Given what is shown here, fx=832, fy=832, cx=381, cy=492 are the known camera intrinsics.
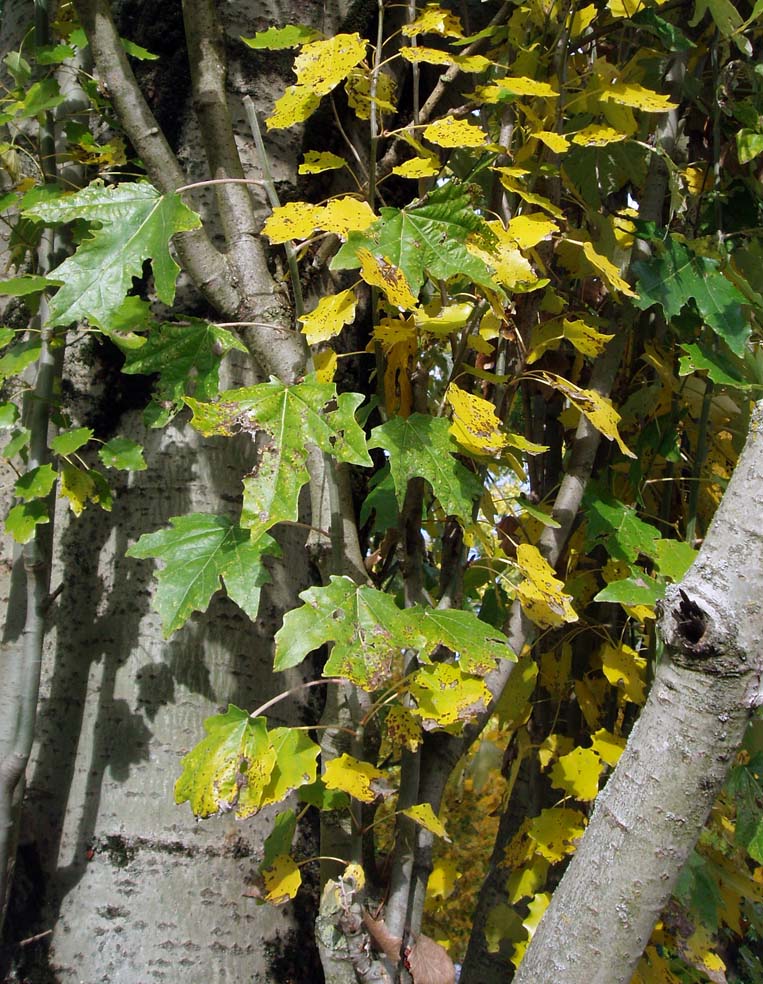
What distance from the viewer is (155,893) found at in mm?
1181

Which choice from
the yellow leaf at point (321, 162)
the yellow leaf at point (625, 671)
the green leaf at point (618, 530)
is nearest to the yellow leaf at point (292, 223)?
the yellow leaf at point (321, 162)

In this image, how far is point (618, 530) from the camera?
123cm

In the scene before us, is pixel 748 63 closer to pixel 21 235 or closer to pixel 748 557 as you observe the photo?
pixel 748 557

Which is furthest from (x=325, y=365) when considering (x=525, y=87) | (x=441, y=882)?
(x=441, y=882)

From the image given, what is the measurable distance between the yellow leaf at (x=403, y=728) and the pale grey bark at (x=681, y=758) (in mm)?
314

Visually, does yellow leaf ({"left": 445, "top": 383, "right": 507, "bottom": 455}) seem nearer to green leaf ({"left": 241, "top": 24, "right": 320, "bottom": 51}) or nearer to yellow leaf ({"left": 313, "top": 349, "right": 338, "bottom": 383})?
yellow leaf ({"left": 313, "top": 349, "right": 338, "bottom": 383})

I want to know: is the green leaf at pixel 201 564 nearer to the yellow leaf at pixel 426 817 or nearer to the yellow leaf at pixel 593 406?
the yellow leaf at pixel 426 817

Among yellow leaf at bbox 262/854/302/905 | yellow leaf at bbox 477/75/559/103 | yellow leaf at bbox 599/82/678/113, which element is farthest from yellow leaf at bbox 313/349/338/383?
yellow leaf at bbox 262/854/302/905

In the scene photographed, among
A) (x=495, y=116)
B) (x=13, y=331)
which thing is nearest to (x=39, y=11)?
(x=13, y=331)

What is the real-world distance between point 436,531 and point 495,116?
808 mm

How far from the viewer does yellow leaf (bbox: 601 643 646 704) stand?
1363mm

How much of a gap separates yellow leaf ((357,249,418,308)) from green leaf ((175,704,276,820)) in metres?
0.51

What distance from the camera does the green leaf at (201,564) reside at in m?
0.97

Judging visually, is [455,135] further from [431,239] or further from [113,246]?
[113,246]
